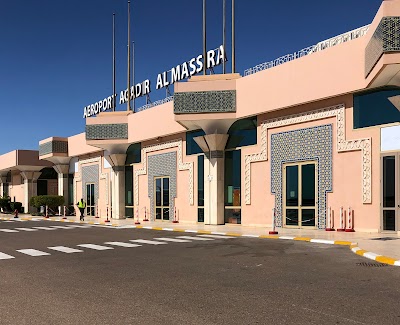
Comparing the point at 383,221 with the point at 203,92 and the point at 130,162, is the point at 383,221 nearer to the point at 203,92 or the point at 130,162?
the point at 203,92

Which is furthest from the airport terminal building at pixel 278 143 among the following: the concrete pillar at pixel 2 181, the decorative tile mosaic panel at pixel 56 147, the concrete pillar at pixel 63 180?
the concrete pillar at pixel 2 181

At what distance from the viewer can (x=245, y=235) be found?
1966 cm

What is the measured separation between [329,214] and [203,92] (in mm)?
9537

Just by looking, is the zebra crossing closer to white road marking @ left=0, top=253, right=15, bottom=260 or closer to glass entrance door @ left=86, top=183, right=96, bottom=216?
white road marking @ left=0, top=253, right=15, bottom=260

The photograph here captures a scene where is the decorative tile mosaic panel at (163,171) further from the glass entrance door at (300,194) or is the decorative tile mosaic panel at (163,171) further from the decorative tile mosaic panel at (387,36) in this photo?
the decorative tile mosaic panel at (387,36)

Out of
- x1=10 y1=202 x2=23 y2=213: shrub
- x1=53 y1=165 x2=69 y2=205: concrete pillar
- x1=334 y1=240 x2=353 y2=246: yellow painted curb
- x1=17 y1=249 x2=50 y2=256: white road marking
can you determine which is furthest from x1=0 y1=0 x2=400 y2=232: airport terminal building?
x1=10 y1=202 x2=23 y2=213: shrub

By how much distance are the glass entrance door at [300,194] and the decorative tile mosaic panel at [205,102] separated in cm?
482

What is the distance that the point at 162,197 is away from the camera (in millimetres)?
32531

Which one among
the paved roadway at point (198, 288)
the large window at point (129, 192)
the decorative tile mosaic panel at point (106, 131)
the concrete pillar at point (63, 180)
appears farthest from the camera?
the concrete pillar at point (63, 180)

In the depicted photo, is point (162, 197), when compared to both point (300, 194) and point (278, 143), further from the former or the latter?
point (300, 194)

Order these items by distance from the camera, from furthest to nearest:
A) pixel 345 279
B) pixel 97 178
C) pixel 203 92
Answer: pixel 97 178
pixel 203 92
pixel 345 279

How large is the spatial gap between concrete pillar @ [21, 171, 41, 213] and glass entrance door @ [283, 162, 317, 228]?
129ft

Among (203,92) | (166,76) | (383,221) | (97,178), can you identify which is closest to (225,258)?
(383,221)

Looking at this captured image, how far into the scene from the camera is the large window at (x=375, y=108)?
728 inches
